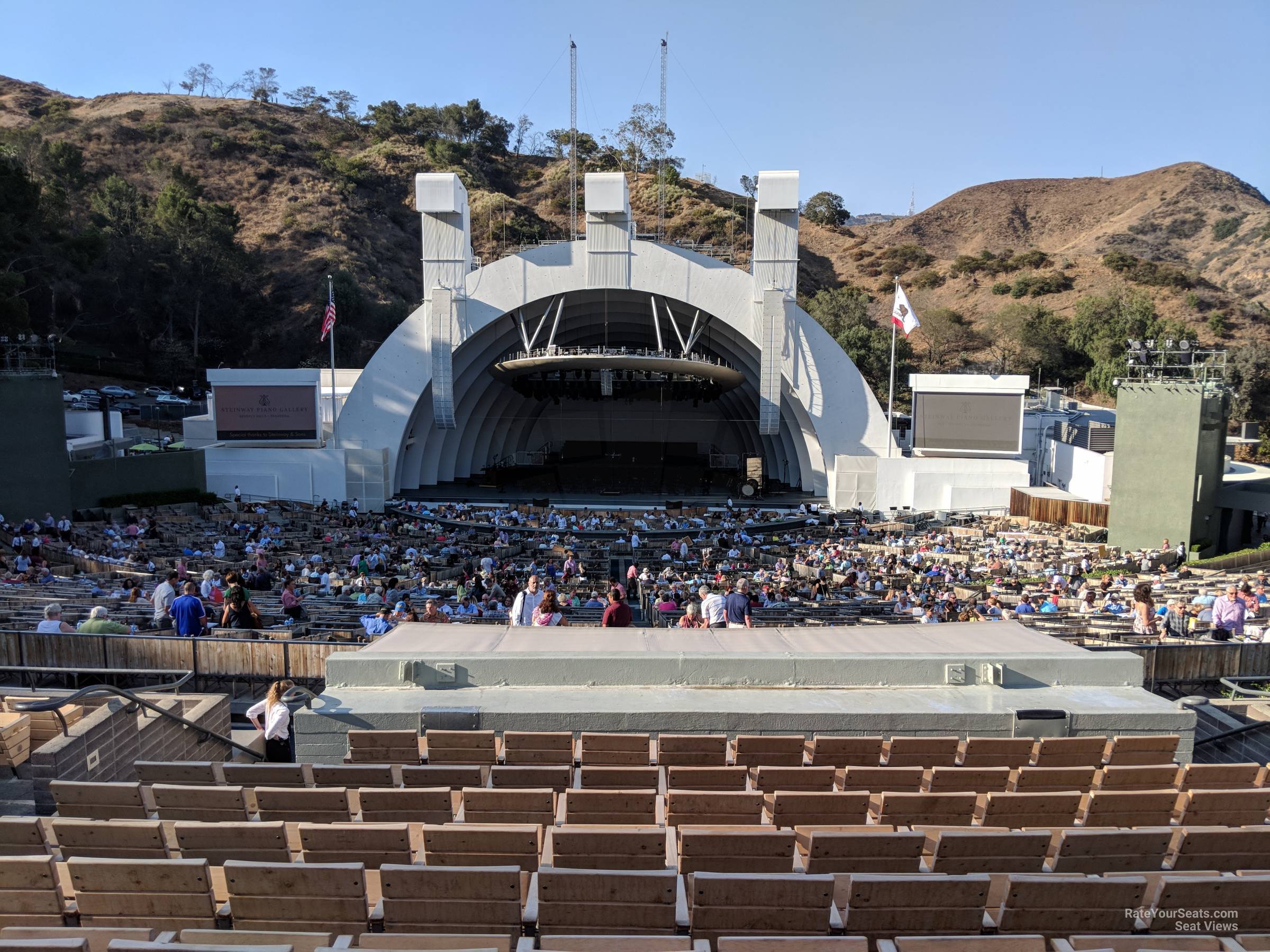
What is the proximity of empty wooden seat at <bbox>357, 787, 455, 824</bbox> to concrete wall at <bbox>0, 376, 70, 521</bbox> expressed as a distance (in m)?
27.6

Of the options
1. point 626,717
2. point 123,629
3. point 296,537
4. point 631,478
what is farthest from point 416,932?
point 631,478

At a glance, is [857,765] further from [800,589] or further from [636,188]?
[636,188]

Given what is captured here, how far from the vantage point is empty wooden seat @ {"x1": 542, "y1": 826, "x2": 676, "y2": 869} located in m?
4.47

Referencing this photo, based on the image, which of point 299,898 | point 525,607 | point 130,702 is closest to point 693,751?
point 299,898

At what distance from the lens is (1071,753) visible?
257 inches

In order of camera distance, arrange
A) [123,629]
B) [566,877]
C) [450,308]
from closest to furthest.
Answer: [566,877] → [123,629] → [450,308]

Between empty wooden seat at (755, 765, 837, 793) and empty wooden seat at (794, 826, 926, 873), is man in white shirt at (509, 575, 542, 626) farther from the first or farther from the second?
empty wooden seat at (794, 826, 926, 873)

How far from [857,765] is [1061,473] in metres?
34.2

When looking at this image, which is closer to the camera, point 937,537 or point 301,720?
point 301,720

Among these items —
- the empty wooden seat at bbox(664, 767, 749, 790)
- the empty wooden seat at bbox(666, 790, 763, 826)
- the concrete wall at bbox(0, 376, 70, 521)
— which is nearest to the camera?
the empty wooden seat at bbox(666, 790, 763, 826)

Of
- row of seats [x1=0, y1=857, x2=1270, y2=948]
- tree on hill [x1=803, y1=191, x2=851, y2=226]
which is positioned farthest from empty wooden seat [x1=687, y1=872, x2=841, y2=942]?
tree on hill [x1=803, y1=191, x2=851, y2=226]

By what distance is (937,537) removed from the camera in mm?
26625

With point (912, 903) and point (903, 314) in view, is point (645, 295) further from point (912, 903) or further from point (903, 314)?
point (912, 903)

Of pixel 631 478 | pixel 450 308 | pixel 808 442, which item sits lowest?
pixel 631 478
